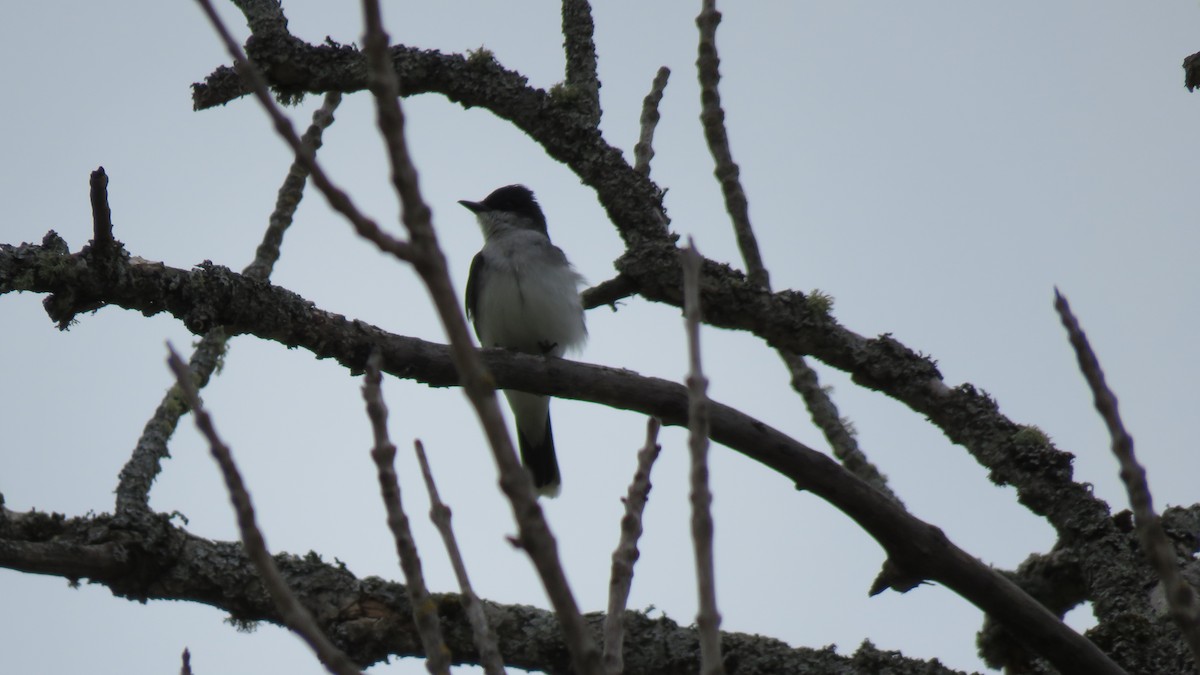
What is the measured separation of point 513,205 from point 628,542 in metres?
7.33

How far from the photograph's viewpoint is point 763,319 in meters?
5.16

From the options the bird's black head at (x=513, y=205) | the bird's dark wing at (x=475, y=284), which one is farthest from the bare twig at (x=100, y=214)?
the bird's black head at (x=513, y=205)

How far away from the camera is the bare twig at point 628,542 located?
2.21 meters

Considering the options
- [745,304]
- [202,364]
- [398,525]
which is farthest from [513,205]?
[398,525]

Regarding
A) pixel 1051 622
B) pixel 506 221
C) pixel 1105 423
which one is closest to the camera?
pixel 1105 423

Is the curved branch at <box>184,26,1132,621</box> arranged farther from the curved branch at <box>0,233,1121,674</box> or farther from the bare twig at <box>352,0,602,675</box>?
the bare twig at <box>352,0,602,675</box>

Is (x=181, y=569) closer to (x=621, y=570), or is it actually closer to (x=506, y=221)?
(x=621, y=570)

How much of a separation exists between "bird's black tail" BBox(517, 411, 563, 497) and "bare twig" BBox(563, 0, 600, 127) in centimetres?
326

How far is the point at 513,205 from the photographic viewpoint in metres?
9.42

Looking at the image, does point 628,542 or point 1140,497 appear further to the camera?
point 628,542

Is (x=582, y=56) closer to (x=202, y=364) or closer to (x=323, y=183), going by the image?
(x=202, y=364)

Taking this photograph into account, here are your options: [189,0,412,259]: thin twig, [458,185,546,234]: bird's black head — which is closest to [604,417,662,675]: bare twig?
[189,0,412,259]: thin twig

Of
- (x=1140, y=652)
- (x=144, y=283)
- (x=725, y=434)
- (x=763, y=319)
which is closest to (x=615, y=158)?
(x=763, y=319)

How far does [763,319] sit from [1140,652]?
1873 mm
